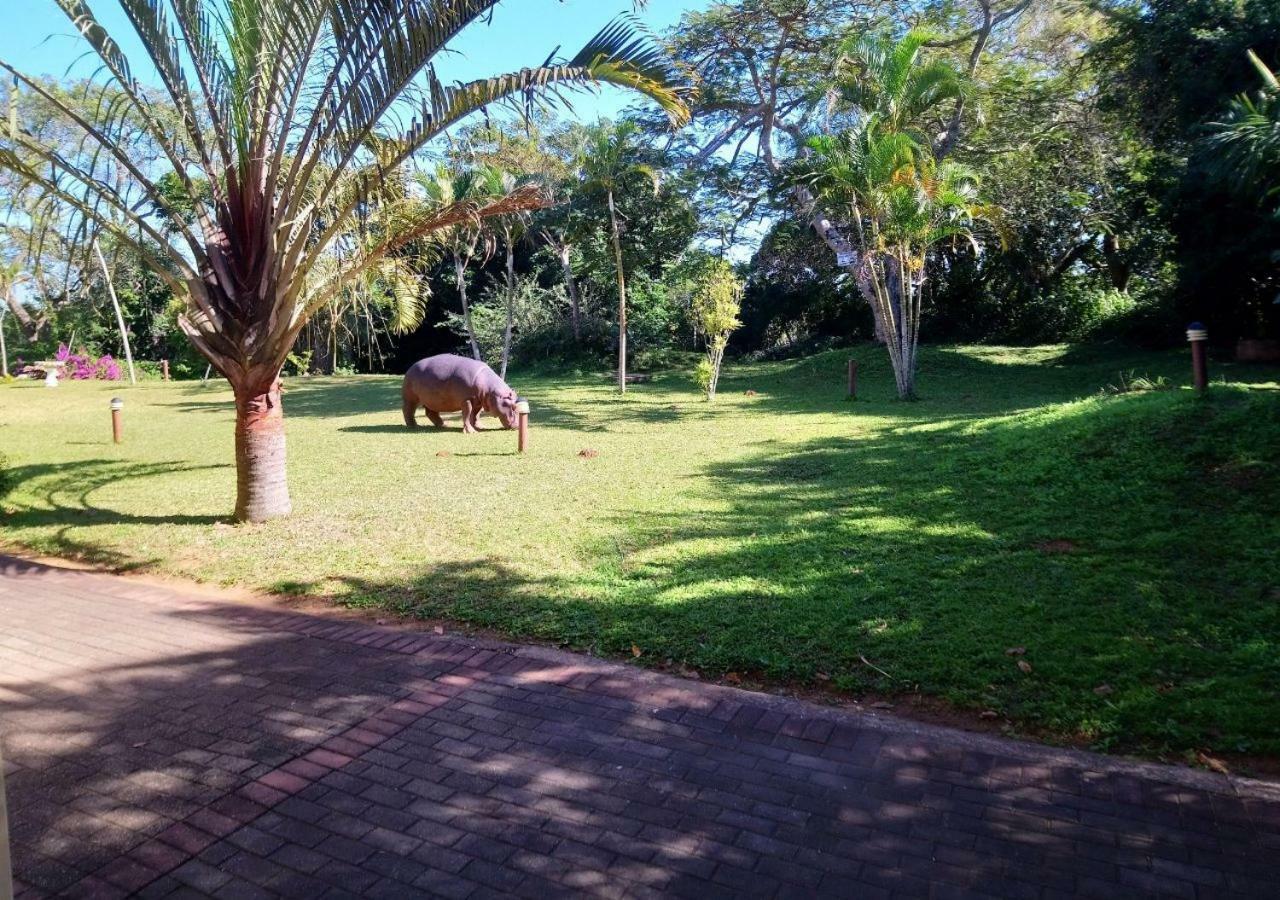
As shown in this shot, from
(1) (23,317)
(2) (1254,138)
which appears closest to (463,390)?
(2) (1254,138)

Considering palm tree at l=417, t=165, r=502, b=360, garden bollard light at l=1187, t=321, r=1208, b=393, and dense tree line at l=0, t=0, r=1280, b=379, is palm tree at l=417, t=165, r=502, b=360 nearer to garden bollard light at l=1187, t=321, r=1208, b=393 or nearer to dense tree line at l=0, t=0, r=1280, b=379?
dense tree line at l=0, t=0, r=1280, b=379

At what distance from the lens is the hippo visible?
48.5 ft

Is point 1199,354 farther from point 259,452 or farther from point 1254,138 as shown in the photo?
point 259,452

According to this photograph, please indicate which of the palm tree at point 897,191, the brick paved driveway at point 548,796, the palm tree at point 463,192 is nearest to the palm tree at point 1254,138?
the palm tree at point 897,191

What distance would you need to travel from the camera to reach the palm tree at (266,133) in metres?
7.20

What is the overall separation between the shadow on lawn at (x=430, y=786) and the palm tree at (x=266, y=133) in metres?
3.94

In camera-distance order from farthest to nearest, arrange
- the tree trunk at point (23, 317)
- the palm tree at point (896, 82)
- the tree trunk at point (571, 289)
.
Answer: the tree trunk at point (23, 317)
the tree trunk at point (571, 289)
the palm tree at point (896, 82)

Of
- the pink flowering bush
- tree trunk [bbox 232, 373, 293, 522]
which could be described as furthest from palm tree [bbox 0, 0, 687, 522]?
the pink flowering bush

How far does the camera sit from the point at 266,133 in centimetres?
754

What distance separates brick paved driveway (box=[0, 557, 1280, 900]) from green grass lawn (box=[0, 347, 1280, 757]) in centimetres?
59

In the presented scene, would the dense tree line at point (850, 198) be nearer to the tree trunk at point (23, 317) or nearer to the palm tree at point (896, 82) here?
the palm tree at point (896, 82)

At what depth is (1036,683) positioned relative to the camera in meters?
4.44

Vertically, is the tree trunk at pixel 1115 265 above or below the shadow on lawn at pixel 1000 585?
above

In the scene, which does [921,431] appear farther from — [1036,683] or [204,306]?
[204,306]
